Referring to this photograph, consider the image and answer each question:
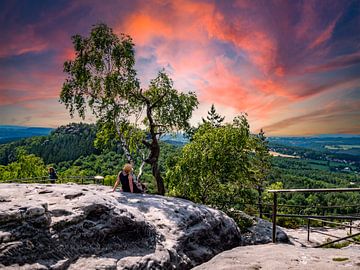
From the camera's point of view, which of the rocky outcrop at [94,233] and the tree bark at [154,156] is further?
the tree bark at [154,156]

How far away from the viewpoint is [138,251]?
26.5ft

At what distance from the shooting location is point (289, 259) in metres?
5.88

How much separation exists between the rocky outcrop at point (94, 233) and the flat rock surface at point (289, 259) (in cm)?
230

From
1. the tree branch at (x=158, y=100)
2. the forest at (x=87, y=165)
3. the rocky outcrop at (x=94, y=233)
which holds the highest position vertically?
the tree branch at (x=158, y=100)

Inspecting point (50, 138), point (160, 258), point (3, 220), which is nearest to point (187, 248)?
point (160, 258)

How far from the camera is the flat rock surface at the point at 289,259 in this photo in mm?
5418

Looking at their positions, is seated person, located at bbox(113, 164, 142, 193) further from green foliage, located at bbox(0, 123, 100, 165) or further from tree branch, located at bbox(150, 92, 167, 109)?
green foliage, located at bbox(0, 123, 100, 165)

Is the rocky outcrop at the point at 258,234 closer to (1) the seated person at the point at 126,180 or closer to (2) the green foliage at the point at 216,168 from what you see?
(2) the green foliage at the point at 216,168

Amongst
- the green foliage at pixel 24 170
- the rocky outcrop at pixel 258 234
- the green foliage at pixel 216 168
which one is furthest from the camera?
the green foliage at pixel 24 170

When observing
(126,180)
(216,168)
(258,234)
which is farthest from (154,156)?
(258,234)

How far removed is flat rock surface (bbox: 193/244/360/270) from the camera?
213 inches

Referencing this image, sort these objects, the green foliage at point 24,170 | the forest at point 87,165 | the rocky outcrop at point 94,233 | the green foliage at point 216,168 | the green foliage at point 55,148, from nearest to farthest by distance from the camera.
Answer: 1. the rocky outcrop at point 94,233
2. the green foliage at point 216,168
3. the green foliage at point 24,170
4. the forest at point 87,165
5. the green foliage at point 55,148

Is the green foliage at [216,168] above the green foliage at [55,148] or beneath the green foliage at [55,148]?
above

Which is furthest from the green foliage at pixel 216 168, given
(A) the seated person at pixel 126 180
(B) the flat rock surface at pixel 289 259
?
(B) the flat rock surface at pixel 289 259
